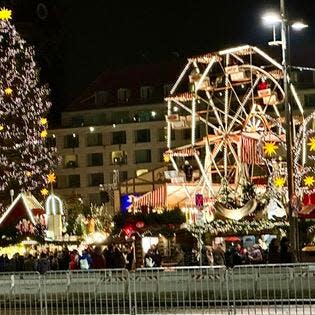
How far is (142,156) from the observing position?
290 feet

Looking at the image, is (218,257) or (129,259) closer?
(218,257)

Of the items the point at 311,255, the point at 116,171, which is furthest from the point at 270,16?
the point at 116,171

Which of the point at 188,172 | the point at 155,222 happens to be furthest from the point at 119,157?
the point at 155,222

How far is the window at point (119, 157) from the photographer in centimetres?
8875

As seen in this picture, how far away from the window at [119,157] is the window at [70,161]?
3806mm

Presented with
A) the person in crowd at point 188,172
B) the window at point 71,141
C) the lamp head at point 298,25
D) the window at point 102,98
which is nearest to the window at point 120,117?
the window at point 102,98

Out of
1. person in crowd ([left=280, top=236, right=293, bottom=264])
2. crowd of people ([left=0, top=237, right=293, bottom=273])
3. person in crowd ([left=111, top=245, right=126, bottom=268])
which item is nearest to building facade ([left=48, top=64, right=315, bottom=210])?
A: crowd of people ([left=0, top=237, right=293, bottom=273])

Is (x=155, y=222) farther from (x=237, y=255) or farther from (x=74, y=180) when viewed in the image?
(x=74, y=180)

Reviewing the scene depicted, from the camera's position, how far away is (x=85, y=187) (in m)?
90.1

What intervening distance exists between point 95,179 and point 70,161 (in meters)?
3.11

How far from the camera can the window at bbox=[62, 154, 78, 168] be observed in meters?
90.2

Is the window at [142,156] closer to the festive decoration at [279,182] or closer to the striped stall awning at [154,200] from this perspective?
the striped stall awning at [154,200]

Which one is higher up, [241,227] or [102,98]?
[102,98]

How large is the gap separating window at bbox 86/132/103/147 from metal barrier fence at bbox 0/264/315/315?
69561mm
